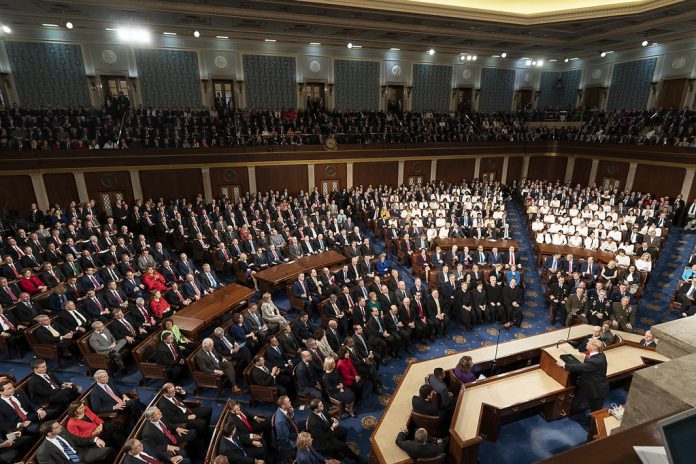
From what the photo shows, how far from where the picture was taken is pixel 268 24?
1727cm

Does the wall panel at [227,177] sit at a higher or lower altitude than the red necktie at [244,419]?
higher

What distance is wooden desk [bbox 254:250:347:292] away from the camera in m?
9.16

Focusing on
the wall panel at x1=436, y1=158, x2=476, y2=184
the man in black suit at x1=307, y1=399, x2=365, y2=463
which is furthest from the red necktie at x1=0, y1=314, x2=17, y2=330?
the wall panel at x1=436, y1=158, x2=476, y2=184

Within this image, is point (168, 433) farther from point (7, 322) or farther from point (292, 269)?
point (292, 269)

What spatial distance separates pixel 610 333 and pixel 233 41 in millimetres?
19962

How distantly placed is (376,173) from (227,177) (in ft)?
24.3

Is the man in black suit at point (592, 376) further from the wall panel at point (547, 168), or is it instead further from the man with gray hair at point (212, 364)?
the wall panel at point (547, 168)

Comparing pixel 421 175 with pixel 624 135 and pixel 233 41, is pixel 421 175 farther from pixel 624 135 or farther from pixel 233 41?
pixel 233 41

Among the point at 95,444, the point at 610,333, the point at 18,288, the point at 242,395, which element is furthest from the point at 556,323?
the point at 18,288

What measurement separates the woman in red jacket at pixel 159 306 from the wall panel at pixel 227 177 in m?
9.71

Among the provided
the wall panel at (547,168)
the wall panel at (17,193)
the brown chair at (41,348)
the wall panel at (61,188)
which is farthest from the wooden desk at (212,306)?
the wall panel at (547,168)

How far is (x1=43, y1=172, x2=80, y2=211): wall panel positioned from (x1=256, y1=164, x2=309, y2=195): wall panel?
7.00 meters

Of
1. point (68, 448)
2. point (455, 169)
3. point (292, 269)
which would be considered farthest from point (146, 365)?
point (455, 169)

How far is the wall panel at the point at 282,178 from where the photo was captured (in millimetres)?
17234
